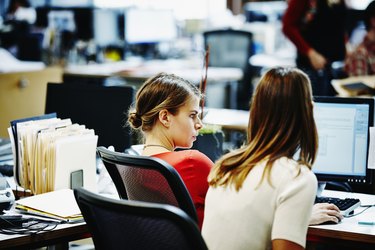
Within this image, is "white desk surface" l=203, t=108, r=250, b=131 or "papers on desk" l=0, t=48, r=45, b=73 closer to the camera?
"white desk surface" l=203, t=108, r=250, b=131

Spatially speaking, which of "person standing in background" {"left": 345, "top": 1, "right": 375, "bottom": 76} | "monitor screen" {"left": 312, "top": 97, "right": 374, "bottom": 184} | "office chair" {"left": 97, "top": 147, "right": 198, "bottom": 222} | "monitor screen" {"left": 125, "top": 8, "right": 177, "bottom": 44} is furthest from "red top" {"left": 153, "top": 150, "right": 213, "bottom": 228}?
"monitor screen" {"left": 125, "top": 8, "right": 177, "bottom": 44}

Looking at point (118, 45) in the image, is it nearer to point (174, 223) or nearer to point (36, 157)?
point (36, 157)

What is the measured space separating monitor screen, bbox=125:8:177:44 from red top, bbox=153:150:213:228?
16.5 ft

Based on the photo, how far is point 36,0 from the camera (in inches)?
360

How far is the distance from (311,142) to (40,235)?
0.97 m

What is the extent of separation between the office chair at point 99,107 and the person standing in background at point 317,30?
1.99 metres

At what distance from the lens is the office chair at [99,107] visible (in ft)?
11.1

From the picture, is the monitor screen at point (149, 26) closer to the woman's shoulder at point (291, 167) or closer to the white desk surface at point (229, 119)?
the white desk surface at point (229, 119)

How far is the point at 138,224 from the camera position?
1.65 metres

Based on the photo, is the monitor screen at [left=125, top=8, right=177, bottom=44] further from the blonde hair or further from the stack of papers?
the blonde hair

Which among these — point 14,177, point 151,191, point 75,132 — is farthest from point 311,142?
point 14,177

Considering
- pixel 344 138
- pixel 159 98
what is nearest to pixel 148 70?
pixel 344 138

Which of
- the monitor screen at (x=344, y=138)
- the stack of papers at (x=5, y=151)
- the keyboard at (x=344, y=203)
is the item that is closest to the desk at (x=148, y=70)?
the stack of papers at (x=5, y=151)

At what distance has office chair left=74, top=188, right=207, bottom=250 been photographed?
1.55 m
